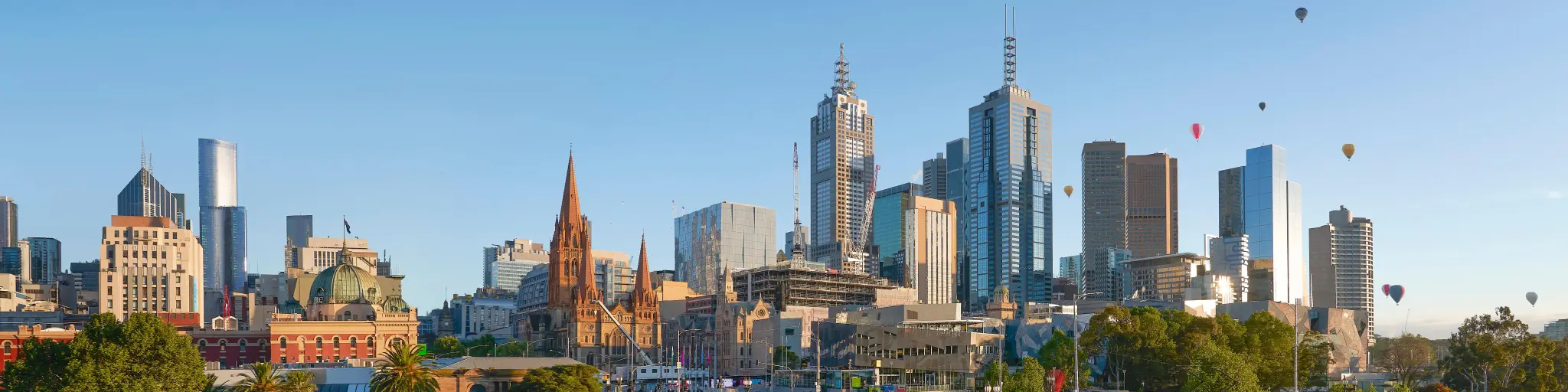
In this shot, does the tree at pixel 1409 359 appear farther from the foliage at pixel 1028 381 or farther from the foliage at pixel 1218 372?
the foliage at pixel 1028 381

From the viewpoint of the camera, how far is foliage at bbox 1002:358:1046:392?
125188mm

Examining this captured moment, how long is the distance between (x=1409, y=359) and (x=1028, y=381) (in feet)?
221

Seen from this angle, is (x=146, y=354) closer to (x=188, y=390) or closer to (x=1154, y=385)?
(x=188, y=390)

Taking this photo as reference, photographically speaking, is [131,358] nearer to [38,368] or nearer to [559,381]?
[38,368]

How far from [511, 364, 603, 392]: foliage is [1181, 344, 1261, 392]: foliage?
58015 millimetres

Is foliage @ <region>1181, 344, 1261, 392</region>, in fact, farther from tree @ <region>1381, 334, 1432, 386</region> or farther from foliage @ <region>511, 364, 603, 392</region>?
foliage @ <region>511, 364, 603, 392</region>

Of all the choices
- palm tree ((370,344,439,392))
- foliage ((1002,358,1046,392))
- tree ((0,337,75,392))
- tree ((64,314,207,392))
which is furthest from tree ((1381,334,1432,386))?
tree ((0,337,75,392))

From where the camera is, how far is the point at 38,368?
116m

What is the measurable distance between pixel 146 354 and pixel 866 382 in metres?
101

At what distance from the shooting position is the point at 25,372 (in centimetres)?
11625

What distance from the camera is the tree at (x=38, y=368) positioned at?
114688 mm

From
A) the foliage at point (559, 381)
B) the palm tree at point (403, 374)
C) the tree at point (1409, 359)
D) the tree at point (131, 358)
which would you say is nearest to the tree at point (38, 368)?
the tree at point (131, 358)

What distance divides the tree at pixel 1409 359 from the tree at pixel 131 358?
423 feet

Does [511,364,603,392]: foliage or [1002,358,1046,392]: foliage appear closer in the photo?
[1002,358,1046,392]: foliage
